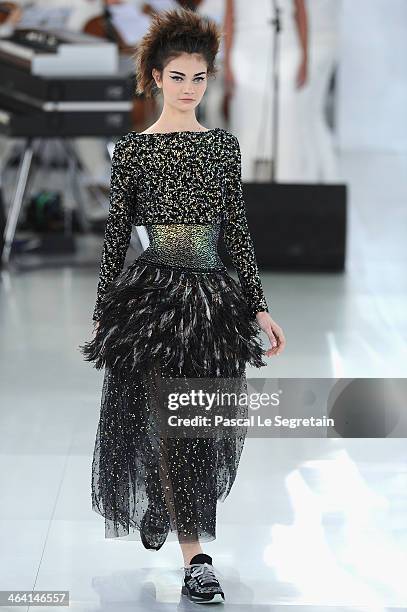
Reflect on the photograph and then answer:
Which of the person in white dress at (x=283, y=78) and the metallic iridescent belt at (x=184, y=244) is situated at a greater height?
the person in white dress at (x=283, y=78)

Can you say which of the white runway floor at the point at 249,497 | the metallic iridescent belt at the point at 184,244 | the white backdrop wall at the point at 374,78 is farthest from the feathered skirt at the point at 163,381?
the white backdrop wall at the point at 374,78

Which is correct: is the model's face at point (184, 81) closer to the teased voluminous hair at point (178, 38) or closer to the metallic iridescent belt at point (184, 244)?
the teased voluminous hair at point (178, 38)

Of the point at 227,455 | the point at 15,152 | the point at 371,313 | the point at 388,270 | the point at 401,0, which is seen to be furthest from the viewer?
the point at 401,0

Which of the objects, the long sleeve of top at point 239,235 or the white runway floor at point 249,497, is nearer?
the long sleeve of top at point 239,235

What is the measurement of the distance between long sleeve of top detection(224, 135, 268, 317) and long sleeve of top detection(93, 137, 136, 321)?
0.19m

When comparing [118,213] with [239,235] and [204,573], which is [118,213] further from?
[204,573]

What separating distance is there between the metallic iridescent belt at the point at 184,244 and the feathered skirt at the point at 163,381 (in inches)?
0.6

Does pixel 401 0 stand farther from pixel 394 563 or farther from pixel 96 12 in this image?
pixel 394 563

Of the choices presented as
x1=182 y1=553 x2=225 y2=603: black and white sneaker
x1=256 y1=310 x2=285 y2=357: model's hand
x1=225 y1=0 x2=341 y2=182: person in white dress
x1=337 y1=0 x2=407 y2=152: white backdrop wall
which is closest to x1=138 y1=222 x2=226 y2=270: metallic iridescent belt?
x1=256 y1=310 x2=285 y2=357: model's hand

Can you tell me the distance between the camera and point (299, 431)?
8.41 ft

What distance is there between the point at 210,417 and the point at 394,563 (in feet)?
1.89

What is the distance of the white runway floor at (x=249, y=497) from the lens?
8.73 ft

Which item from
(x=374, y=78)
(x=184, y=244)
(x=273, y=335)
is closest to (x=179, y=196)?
(x=184, y=244)

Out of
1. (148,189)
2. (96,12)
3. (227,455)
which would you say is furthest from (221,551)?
(96,12)
